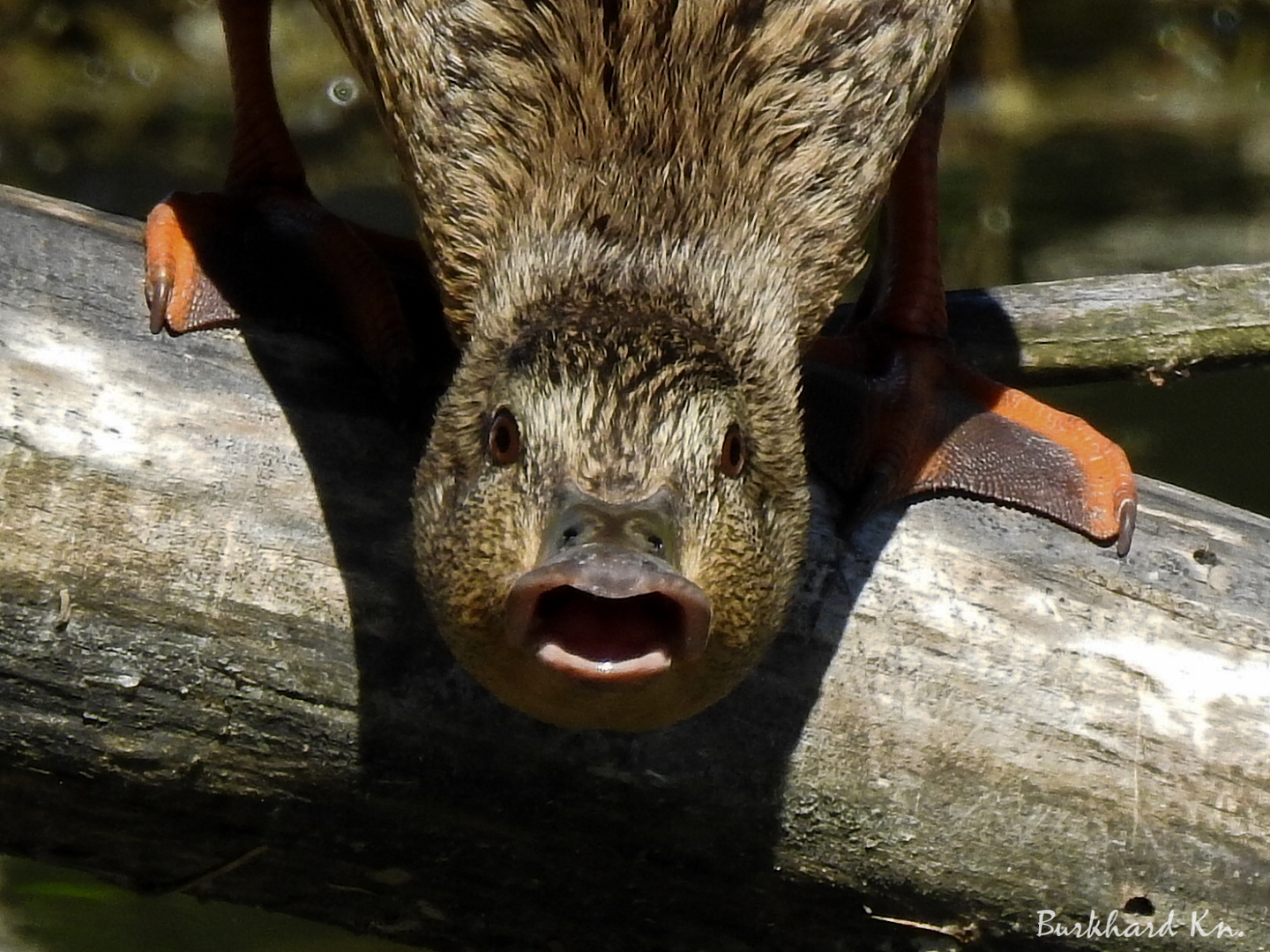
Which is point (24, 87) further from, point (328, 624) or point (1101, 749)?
point (1101, 749)

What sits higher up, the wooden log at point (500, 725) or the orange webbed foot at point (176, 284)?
the orange webbed foot at point (176, 284)

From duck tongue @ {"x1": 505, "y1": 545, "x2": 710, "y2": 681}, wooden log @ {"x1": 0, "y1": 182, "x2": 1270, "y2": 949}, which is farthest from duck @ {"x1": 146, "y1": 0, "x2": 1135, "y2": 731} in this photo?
wooden log @ {"x1": 0, "y1": 182, "x2": 1270, "y2": 949}

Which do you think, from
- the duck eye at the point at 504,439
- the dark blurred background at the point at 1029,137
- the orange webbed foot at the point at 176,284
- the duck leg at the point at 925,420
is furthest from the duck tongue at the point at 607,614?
the dark blurred background at the point at 1029,137

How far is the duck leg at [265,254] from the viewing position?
346 cm

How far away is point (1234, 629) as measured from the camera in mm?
3381

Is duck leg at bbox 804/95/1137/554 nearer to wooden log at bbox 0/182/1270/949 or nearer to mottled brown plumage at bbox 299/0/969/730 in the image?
wooden log at bbox 0/182/1270/949

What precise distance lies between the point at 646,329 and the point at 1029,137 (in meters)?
6.20

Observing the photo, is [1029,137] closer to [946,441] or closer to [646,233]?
[946,441]

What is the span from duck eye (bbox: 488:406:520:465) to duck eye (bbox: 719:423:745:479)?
33 centimetres

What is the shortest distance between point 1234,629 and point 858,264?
3.34 ft

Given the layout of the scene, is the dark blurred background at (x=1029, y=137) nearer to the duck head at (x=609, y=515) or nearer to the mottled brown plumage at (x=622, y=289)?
the mottled brown plumage at (x=622, y=289)

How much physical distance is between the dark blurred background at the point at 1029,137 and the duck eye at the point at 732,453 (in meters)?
4.72

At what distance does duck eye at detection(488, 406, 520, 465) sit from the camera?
9.41ft

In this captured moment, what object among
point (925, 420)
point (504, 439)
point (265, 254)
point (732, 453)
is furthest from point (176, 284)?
point (925, 420)
